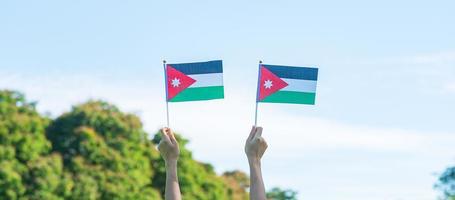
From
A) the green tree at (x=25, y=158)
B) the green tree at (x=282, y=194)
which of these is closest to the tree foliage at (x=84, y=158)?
the green tree at (x=25, y=158)

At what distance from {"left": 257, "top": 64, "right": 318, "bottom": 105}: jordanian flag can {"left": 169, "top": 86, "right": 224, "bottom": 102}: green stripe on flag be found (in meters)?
0.41

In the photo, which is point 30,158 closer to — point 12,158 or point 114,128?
point 12,158

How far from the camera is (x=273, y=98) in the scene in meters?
11.3

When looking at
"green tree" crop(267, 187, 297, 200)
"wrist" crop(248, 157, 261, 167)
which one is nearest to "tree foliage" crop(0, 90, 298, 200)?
"green tree" crop(267, 187, 297, 200)

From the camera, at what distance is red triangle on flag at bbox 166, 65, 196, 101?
11.1 m

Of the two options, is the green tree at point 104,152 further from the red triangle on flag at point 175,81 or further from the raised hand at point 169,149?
the raised hand at point 169,149

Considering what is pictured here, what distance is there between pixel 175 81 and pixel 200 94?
14.9 inches

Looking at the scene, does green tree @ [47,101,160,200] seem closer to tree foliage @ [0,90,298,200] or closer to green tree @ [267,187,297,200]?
tree foliage @ [0,90,298,200]

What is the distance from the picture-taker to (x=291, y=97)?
37.2 ft

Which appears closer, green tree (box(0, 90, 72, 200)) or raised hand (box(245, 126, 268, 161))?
raised hand (box(245, 126, 268, 161))

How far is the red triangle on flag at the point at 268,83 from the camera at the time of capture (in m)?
10.9

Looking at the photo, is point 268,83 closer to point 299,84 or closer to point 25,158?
point 299,84

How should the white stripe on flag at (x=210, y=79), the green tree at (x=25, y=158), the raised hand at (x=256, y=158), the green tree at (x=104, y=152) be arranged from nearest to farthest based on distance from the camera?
1. the raised hand at (x=256, y=158)
2. the white stripe on flag at (x=210, y=79)
3. the green tree at (x=25, y=158)
4. the green tree at (x=104, y=152)

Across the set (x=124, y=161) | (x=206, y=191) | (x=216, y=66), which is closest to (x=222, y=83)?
(x=216, y=66)
